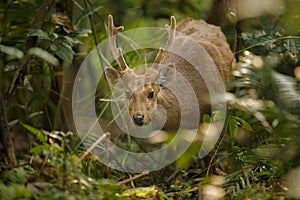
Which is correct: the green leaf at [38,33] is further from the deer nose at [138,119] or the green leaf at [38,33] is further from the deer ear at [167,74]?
the deer ear at [167,74]

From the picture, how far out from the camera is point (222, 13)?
260 inches

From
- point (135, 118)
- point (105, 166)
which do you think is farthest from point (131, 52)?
point (105, 166)

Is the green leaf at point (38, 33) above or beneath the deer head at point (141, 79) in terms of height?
above

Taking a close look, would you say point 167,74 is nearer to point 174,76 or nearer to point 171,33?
point 174,76

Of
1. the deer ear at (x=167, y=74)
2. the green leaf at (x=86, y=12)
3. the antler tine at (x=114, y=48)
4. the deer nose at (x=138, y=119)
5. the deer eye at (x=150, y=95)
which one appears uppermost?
the green leaf at (x=86, y=12)

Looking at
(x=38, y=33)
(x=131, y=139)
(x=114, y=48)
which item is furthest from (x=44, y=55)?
(x=131, y=139)

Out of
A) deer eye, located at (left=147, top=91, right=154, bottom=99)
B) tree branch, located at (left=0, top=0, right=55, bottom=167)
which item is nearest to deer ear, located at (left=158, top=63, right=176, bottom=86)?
deer eye, located at (left=147, top=91, right=154, bottom=99)

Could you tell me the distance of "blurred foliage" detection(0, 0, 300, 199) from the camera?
331 cm

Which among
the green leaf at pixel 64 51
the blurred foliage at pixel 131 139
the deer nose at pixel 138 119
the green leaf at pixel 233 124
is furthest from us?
the deer nose at pixel 138 119

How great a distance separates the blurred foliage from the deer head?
12.5 inches

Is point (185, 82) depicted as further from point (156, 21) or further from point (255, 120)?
point (255, 120)

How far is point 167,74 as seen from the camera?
5.54 meters

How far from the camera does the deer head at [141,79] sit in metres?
5.30

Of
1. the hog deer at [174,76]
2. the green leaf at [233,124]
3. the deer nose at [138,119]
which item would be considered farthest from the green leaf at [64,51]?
the green leaf at [233,124]
